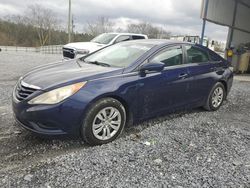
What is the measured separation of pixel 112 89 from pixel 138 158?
956mm

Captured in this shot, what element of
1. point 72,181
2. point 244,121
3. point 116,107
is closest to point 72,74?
point 116,107

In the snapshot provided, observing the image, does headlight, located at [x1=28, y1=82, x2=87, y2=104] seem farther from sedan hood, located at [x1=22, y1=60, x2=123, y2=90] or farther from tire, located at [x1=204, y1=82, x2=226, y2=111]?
tire, located at [x1=204, y1=82, x2=226, y2=111]

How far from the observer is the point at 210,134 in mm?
3812

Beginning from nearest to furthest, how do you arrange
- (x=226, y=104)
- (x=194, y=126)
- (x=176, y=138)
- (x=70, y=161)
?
(x=70, y=161) < (x=176, y=138) < (x=194, y=126) < (x=226, y=104)

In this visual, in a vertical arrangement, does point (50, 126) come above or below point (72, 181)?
above

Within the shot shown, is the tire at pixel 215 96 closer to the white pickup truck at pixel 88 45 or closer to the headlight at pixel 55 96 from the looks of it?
the headlight at pixel 55 96

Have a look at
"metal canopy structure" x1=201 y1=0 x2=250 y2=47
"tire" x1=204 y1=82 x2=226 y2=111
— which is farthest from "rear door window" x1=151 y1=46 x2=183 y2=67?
"metal canopy structure" x1=201 y1=0 x2=250 y2=47

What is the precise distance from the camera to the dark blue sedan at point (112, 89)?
9.57ft

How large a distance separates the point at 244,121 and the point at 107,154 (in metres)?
2.97

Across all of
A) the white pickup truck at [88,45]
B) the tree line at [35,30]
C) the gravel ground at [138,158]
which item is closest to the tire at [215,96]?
the gravel ground at [138,158]

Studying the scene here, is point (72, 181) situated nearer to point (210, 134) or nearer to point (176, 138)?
point (176, 138)

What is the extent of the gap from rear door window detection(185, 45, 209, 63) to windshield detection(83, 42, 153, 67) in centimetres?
85

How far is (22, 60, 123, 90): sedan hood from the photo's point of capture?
304 centimetres

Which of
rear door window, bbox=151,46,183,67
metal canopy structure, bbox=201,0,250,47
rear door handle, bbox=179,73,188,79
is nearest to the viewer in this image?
rear door window, bbox=151,46,183,67
